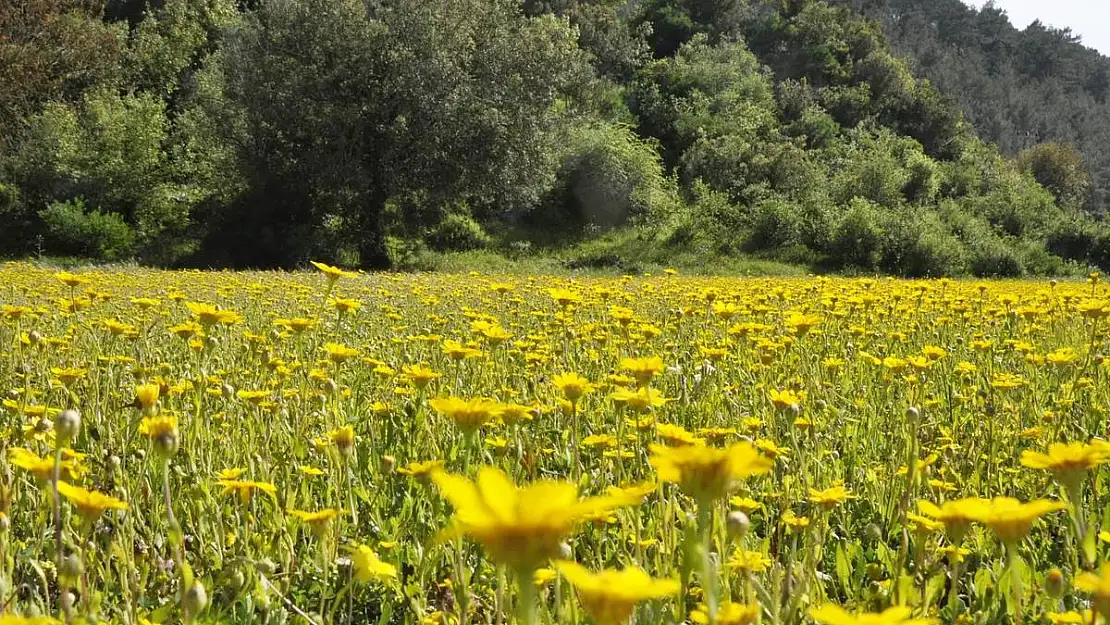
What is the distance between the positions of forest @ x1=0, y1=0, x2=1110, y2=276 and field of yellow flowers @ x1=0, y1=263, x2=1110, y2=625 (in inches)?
480

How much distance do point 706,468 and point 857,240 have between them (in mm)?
19410

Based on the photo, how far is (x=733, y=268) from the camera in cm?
1784

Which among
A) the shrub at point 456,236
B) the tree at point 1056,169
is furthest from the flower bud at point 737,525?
the tree at point 1056,169

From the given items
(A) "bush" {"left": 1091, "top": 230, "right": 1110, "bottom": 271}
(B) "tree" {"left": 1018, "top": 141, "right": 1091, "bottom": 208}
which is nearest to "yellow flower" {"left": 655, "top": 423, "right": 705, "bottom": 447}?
(A) "bush" {"left": 1091, "top": 230, "right": 1110, "bottom": 271}

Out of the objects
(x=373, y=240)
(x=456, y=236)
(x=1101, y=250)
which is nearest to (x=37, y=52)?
(x=373, y=240)

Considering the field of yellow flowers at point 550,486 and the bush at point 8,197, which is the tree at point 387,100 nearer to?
the bush at point 8,197

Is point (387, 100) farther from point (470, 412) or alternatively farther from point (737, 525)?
point (737, 525)

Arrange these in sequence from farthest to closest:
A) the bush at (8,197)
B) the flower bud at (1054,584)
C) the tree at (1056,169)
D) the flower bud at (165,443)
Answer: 1. the tree at (1056,169)
2. the bush at (8,197)
3. the flower bud at (165,443)
4. the flower bud at (1054,584)

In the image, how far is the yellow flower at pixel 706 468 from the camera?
73 centimetres

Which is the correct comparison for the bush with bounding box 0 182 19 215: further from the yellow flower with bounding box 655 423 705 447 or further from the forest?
the yellow flower with bounding box 655 423 705 447

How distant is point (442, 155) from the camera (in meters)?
15.0

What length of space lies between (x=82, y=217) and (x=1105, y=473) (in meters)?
17.6

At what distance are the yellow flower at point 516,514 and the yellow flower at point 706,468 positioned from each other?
0.68 ft

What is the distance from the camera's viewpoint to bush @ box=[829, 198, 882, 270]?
18.4 metres
